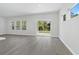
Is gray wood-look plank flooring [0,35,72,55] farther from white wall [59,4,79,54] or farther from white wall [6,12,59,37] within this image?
white wall [6,12,59,37]

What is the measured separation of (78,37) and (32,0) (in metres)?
1.89

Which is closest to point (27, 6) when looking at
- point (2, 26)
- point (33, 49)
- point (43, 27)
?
point (33, 49)

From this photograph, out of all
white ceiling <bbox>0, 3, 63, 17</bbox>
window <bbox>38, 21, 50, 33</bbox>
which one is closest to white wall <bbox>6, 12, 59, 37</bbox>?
white ceiling <bbox>0, 3, 63, 17</bbox>

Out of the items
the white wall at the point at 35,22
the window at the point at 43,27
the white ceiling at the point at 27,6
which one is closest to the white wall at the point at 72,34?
the white ceiling at the point at 27,6

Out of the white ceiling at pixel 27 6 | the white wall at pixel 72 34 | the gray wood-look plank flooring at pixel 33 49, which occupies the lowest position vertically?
the gray wood-look plank flooring at pixel 33 49

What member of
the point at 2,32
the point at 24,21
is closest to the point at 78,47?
the point at 24,21

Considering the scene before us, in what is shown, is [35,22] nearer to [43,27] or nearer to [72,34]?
[43,27]

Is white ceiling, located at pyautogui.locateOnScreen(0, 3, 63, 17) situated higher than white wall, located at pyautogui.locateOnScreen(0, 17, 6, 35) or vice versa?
white ceiling, located at pyautogui.locateOnScreen(0, 3, 63, 17)

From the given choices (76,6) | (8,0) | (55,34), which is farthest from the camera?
(55,34)

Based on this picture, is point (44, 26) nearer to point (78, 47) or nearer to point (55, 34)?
point (55, 34)

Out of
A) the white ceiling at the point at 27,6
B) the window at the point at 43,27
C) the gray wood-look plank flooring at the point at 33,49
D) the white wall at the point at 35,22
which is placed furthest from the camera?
the window at the point at 43,27

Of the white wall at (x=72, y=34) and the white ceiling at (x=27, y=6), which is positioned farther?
the white ceiling at (x=27, y=6)

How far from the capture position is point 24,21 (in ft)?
46.2

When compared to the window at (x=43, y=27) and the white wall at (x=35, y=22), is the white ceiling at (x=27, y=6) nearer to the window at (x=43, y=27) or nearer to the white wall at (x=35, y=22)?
Answer: the white wall at (x=35, y=22)
